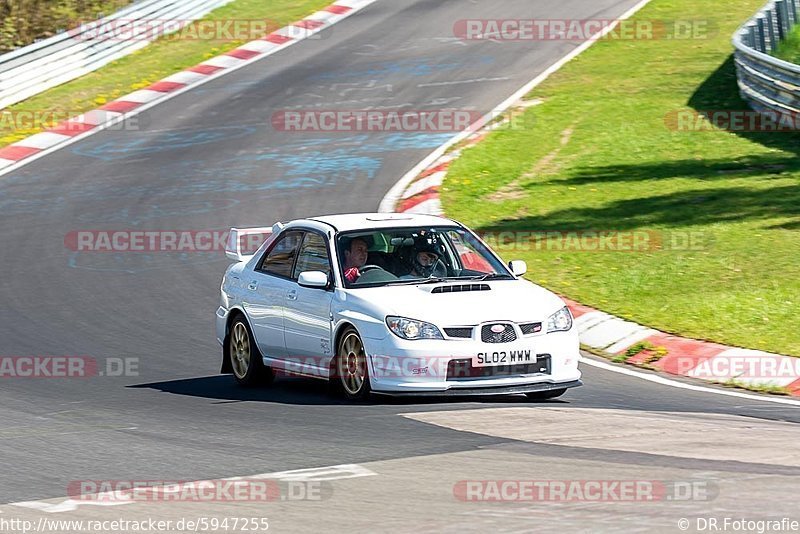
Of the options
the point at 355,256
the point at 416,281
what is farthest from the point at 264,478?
the point at 355,256

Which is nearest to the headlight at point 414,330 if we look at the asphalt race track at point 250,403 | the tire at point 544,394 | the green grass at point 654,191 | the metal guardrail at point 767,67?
the asphalt race track at point 250,403

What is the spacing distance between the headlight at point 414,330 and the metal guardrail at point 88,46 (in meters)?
20.1

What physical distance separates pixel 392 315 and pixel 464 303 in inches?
23.3

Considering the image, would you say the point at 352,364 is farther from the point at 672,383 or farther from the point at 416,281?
the point at 672,383

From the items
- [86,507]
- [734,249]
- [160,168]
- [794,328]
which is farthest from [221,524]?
[160,168]

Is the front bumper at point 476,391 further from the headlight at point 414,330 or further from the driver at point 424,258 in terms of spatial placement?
the driver at point 424,258

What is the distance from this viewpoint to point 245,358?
12.8 meters

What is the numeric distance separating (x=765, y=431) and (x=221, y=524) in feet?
13.8

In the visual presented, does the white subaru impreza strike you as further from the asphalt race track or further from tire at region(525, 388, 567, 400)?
the asphalt race track

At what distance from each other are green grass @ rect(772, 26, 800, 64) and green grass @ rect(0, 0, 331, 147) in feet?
39.4

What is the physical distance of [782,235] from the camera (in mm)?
17828

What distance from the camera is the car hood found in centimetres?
1107

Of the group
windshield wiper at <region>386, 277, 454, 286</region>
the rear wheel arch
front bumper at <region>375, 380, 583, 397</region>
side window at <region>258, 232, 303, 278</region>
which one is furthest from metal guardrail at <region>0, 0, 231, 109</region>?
front bumper at <region>375, 380, 583, 397</region>

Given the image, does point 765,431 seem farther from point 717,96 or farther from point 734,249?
point 717,96
